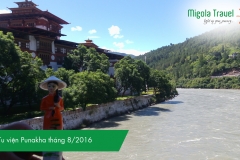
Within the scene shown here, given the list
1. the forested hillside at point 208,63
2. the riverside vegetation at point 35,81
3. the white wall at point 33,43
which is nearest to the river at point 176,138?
the riverside vegetation at point 35,81

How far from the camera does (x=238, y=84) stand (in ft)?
300

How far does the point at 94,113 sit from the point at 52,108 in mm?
22054

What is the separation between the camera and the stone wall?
17.5 m

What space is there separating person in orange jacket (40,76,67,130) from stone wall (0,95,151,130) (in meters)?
13.4

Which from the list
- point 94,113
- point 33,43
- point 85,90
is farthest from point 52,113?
point 33,43

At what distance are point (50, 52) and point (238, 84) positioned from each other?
3061 inches

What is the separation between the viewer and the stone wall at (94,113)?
1755cm

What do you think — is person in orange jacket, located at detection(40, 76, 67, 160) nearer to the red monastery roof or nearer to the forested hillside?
the red monastery roof

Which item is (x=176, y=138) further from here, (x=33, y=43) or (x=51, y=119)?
(x=33, y=43)

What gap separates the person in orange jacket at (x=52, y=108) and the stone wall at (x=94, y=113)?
13.4 m

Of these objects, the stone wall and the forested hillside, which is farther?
the forested hillside

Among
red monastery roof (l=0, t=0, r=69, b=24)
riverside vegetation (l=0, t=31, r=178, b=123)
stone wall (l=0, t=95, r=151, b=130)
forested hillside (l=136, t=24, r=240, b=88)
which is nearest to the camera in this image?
stone wall (l=0, t=95, r=151, b=130)

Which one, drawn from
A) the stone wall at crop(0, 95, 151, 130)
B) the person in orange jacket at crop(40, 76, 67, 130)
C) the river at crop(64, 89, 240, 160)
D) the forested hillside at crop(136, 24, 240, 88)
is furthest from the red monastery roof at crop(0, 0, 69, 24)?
the forested hillside at crop(136, 24, 240, 88)

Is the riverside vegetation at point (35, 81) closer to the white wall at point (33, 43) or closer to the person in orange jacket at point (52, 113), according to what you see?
the white wall at point (33, 43)
